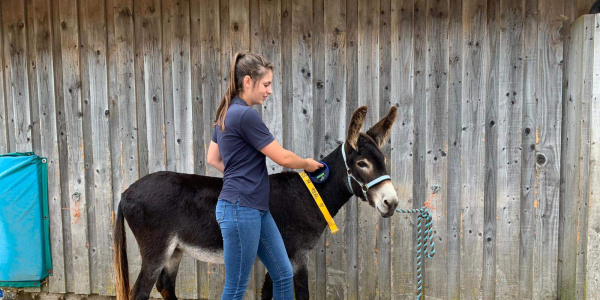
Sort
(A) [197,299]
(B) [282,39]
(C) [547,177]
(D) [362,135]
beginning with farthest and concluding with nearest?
(A) [197,299]
(B) [282,39]
(C) [547,177]
(D) [362,135]

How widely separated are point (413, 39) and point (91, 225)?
3.69m

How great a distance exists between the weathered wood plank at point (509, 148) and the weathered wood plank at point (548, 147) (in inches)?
6.2

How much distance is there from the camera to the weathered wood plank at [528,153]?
3484mm

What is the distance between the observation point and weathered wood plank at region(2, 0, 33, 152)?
168 inches

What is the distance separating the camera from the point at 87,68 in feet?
13.7

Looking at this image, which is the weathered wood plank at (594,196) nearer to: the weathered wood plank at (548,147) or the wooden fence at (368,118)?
the wooden fence at (368,118)

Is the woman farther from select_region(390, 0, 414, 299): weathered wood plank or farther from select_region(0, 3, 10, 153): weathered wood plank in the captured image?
select_region(0, 3, 10, 153): weathered wood plank

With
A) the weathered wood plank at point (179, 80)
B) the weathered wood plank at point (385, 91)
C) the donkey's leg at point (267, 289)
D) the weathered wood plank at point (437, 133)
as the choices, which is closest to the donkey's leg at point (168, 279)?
the donkey's leg at point (267, 289)

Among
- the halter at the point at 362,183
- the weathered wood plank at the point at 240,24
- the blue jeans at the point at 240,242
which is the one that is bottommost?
the blue jeans at the point at 240,242

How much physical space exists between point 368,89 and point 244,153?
1.72 m

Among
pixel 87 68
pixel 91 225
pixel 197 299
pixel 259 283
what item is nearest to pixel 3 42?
pixel 87 68

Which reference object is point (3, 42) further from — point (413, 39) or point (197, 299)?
point (413, 39)

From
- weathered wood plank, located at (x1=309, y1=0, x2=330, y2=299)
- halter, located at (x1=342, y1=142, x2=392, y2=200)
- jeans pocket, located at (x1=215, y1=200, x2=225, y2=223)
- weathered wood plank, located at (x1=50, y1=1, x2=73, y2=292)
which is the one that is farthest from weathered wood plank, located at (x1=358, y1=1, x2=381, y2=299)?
weathered wood plank, located at (x1=50, y1=1, x2=73, y2=292)

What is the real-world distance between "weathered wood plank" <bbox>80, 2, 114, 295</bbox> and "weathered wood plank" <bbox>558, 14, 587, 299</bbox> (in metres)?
4.25
